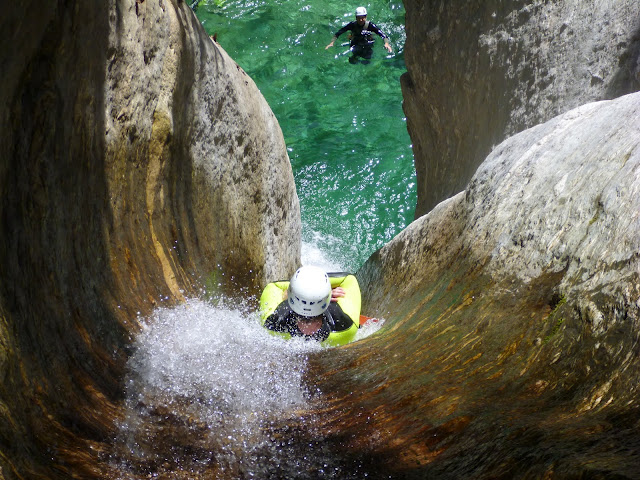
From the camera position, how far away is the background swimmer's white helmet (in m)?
4.37

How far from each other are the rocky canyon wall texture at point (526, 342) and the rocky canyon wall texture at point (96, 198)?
1197 millimetres

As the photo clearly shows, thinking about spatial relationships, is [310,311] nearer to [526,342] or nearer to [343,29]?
[526,342]

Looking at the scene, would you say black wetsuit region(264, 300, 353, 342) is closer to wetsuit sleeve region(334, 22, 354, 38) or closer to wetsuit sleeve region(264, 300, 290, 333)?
wetsuit sleeve region(264, 300, 290, 333)

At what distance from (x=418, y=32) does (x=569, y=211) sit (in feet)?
13.1

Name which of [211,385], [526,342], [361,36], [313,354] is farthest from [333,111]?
[526,342]

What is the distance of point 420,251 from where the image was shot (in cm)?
443

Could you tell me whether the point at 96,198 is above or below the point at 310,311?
above

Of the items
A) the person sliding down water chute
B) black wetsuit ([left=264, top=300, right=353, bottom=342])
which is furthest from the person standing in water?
black wetsuit ([left=264, top=300, right=353, bottom=342])

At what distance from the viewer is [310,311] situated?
4.43m

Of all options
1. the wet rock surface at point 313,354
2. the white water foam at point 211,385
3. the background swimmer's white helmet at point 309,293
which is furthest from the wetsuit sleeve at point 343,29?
the white water foam at point 211,385

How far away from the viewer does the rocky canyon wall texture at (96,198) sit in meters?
2.50

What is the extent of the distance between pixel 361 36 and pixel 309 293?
25.5ft

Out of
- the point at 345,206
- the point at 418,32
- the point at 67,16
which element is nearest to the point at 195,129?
the point at 67,16

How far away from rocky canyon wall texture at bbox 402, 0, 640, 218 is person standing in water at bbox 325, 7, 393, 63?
432 centimetres
